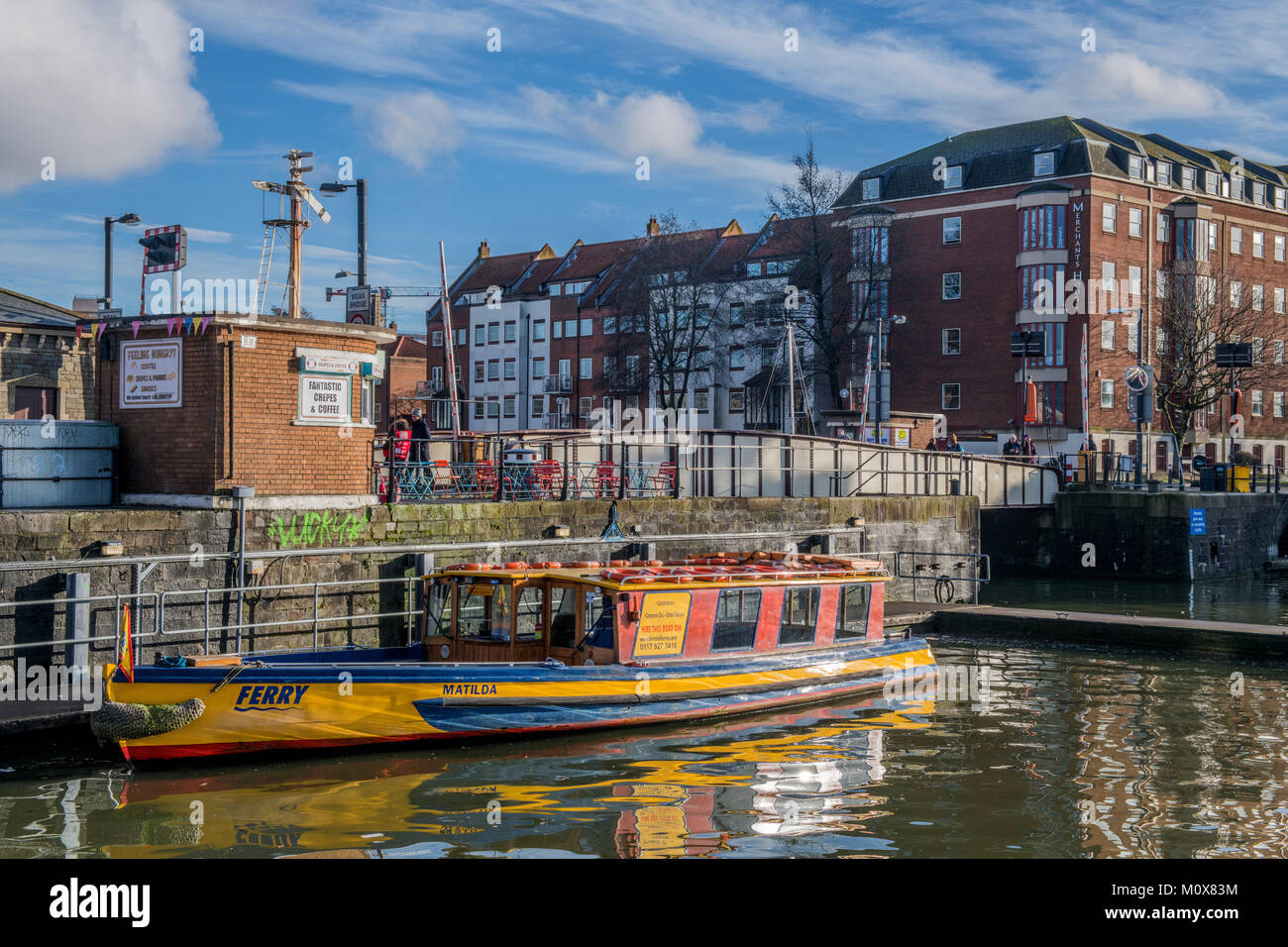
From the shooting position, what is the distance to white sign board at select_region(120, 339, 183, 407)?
17109mm

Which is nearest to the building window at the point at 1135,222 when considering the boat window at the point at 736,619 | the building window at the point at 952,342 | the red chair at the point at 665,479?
the building window at the point at 952,342

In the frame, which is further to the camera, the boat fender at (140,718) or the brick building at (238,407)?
the brick building at (238,407)

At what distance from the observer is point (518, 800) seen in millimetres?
11633

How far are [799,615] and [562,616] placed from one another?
3554mm

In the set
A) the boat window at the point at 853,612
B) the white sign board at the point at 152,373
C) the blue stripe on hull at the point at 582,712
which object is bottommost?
the blue stripe on hull at the point at 582,712

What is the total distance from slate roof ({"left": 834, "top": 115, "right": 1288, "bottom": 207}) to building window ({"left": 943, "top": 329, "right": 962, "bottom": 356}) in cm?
695

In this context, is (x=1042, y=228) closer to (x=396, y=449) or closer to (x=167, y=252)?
(x=396, y=449)

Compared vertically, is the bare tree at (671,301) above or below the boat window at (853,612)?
above

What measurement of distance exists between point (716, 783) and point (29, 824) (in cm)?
620

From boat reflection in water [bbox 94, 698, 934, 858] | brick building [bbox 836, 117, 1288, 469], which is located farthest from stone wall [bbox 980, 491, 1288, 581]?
boat reflection in water [bbox 94, 698, 934, 858]

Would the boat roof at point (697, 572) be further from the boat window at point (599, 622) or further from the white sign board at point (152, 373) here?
the white sign board at point (152, 373)

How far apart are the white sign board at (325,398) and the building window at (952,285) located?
4722 cm

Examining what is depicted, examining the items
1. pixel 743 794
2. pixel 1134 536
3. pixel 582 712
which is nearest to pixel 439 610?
pixel 582 712

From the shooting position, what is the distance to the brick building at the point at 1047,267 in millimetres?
57312
